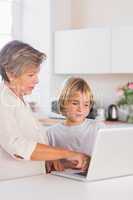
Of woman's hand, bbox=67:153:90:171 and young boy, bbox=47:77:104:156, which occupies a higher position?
young boy, bbox=47:77:104:156

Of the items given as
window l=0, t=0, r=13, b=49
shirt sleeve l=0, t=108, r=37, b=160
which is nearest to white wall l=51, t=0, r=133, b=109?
window l=0, t=0, r=13, b=49

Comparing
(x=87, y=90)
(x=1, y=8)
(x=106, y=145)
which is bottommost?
(x=106, y=145)

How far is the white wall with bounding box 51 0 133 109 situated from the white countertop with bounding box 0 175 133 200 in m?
3.13

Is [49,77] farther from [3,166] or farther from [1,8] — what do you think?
[3,166]

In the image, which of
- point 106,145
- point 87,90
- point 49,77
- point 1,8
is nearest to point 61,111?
point 87,90

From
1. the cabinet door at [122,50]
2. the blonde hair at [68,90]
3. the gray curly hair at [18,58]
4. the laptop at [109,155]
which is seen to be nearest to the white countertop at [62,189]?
the laptop at [109,155]

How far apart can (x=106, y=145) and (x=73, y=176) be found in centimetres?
21

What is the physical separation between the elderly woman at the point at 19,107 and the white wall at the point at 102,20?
318 cm

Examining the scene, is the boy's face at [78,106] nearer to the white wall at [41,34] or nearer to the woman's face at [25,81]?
the woman's face at [25,81]

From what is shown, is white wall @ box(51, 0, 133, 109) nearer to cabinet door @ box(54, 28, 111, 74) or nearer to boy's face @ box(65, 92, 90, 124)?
cabinet door @ box(54, 28, 111, 74)

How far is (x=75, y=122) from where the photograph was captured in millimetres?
1997

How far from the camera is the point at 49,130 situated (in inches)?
82.0

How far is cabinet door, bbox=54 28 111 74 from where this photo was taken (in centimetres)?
470

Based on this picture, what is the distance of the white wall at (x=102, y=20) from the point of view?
4992 mm
